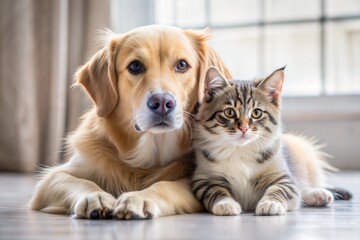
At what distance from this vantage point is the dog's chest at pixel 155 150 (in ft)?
6.26

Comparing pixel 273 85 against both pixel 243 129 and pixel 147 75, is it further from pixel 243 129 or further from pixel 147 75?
pixel 147 75

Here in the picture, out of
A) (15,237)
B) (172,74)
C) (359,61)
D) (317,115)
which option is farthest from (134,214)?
(359,61)

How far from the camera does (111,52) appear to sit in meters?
1.94

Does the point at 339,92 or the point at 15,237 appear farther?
the point at 339,92

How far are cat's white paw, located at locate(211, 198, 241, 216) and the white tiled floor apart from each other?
0.02 m

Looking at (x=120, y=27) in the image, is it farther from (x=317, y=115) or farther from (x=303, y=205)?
(x=303, y=205)

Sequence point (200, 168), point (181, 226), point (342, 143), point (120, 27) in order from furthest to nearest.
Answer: point (120, 27)
point (342, 143)
point (200, 168)
point (181, 226)

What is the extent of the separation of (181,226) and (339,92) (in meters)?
2.26

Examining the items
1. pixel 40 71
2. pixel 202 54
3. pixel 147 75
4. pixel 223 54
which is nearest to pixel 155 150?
pixel 147 75

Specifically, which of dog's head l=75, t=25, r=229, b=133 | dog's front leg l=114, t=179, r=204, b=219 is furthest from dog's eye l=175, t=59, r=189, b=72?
dog's front leg l=114, t=179, r=204, b=219

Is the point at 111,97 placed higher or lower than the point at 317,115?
higher

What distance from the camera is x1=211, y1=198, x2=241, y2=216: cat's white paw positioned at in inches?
65.5

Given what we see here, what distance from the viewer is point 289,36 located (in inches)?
143

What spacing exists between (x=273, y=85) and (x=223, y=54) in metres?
1.87
